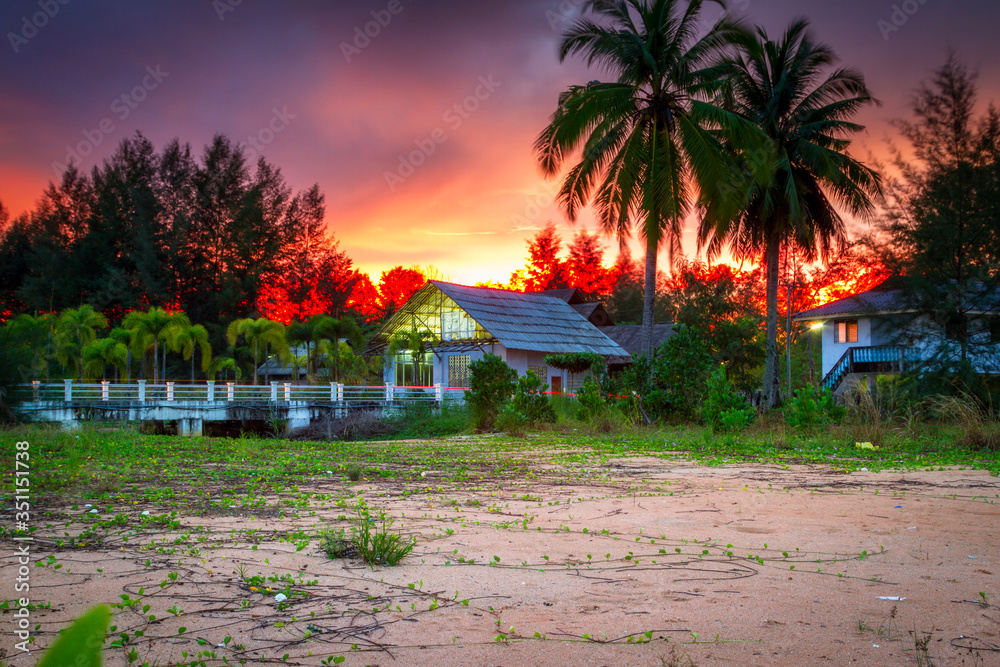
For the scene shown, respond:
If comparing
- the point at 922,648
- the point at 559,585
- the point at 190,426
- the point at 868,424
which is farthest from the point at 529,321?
the point at 922,648

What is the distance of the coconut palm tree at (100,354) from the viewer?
105ft

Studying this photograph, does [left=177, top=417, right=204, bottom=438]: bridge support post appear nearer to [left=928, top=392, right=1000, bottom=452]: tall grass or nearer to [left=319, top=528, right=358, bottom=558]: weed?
[left=319, top=528, right=358, bottom=558]: weed

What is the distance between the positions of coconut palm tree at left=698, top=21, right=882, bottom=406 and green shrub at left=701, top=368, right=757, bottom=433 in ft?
28.3

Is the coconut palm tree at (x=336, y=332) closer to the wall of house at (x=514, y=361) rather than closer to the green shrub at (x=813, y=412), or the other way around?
Answer: the wall of house at (x=514, y=361)

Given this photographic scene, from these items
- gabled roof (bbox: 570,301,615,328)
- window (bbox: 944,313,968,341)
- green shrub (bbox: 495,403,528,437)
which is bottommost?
green shrub (bbox: 495,403,528,437)

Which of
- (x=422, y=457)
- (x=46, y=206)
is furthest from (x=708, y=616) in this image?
(x=46, y=206)

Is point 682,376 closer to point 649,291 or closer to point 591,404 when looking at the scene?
point 591,404

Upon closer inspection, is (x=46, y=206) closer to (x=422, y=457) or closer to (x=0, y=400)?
(x=0, y=400)

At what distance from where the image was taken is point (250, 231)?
47562 millimetres

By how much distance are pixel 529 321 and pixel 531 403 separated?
18755 millimetres

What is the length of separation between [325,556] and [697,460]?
758cm

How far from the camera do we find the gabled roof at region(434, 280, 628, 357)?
3459 cm

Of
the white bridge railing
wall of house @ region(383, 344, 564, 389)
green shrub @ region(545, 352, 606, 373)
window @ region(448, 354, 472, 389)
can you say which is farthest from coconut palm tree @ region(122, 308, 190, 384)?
green shrub @ region(545, 352, 606, 373)

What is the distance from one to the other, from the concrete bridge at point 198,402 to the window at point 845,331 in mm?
17883
